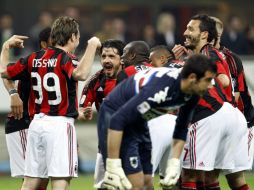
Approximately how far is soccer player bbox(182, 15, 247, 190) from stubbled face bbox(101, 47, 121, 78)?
79cm

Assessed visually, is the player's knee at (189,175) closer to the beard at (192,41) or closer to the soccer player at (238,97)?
the soccer player at (238,97)

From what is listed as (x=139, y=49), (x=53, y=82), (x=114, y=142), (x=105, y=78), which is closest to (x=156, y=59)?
(x=139, y=49)

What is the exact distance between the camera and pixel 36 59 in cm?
951

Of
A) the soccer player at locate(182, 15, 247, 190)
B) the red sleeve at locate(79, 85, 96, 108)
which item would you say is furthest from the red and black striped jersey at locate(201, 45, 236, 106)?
the red sleeve at locate(79, 85, 96, 108)

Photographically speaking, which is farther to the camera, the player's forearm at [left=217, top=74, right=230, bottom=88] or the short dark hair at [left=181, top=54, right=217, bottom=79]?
the player's forearm at [left=217, top=74, right=230, bottom=88]

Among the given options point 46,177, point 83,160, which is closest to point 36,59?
Result: point 46,177

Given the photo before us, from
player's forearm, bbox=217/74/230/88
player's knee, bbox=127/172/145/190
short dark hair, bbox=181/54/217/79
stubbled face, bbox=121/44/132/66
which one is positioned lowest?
player's knee, bbox=127/172/145/190

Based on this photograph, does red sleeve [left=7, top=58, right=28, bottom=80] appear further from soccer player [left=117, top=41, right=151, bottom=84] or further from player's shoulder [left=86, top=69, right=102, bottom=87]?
soccer player [left=117, top=41, right=151, bottom=84]

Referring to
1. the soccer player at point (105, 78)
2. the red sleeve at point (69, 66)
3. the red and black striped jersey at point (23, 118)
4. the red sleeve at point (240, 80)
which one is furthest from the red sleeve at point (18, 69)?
the red sleeve at point (240, 80)

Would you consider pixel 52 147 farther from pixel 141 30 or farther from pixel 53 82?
pixel 141 30

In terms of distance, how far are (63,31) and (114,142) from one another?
6.36 ft

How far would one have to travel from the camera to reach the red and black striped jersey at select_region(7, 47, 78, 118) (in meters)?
9.39

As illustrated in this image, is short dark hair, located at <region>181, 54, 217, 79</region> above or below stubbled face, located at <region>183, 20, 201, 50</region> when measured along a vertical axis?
above

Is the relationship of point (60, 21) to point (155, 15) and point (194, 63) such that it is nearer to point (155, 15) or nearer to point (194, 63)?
point (194, 63)
